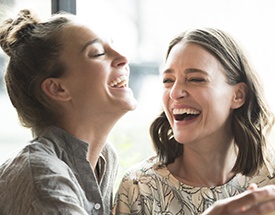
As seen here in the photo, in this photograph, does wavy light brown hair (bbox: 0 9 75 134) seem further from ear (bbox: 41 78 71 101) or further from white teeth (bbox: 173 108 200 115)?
white teeth (bbox: 173 108 200 115)

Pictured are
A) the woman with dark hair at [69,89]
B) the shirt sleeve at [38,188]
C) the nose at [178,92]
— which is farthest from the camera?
the nose at [178,92]

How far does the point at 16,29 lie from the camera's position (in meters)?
1.81

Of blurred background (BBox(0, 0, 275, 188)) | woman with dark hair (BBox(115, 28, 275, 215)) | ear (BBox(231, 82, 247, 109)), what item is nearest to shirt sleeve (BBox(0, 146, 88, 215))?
woman with dark hair (BBox(115, 28, 275, 215))

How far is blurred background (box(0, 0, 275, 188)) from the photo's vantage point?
2.35 meters

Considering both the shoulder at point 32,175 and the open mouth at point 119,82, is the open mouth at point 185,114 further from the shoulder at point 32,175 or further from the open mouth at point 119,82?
the shoulder at point 32,175

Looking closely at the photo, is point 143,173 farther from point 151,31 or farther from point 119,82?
point 151,31

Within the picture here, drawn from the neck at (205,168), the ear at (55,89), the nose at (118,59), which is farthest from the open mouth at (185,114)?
the ear at (55,89)

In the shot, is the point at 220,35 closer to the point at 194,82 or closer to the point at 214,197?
the point at 194,82

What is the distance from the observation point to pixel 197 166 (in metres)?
1.99

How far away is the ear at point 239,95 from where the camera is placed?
197cm

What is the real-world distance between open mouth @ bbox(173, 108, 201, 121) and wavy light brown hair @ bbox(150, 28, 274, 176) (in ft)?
0.50

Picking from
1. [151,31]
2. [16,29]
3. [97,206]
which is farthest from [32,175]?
[151,31]

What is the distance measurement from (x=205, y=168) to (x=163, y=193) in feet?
0.60

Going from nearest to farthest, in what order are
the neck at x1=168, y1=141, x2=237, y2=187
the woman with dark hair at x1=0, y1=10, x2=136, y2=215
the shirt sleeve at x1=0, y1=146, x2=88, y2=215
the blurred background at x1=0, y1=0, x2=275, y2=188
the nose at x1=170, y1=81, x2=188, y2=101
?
the shirt sleeve at x1=0, y1=146, x2=88, y2=215 < the woman with dark hair at x1=0, y1=10, x2=136, y2=215 < the nose at x1=170, y1=81, x2=188, y2=101 < the neck at x1=168, y1=141, x2=237, y2=187 < the blurred background at x1=0, y1=0, x2=275, y2=188
